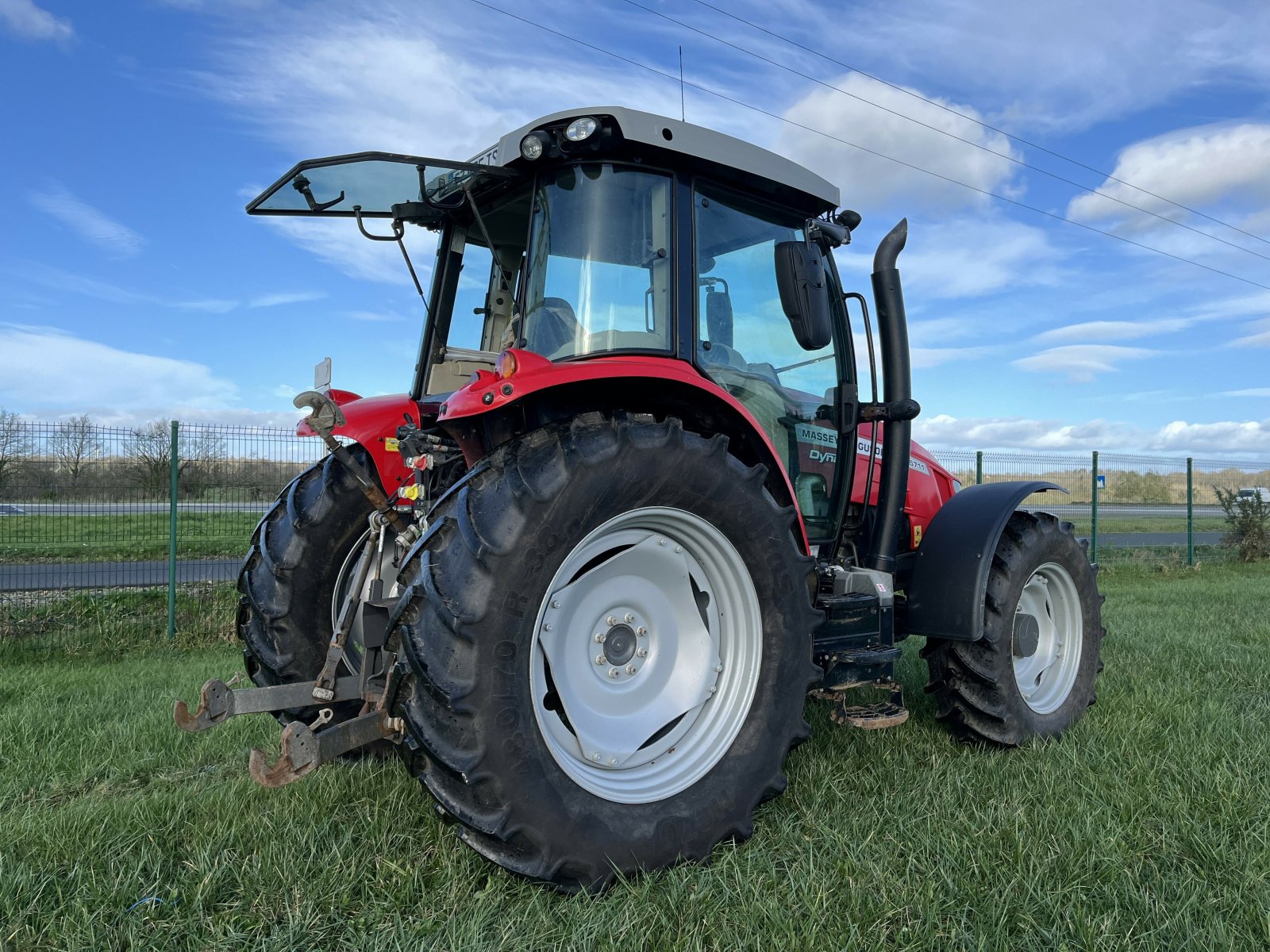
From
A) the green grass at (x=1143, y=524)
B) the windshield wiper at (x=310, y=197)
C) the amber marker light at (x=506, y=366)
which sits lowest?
the green grass at (x=1143, y=524)

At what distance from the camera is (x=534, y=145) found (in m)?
2.92

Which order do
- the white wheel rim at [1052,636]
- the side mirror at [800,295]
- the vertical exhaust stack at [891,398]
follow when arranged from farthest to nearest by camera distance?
the white wheel rim at [1052,636] < the vertical exhaust stack at [891,398] < the side mirror at [800,295]

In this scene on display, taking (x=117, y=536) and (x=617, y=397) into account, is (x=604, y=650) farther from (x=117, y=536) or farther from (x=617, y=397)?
(x=117, y=536)

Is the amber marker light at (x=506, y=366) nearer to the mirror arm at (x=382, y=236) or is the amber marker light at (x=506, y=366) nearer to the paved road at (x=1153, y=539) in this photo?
the mirror arm at (x=382, y=236)

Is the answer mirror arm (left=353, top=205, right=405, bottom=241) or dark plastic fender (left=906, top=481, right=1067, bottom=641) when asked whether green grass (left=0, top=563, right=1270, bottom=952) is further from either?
mirror arm (left=353, top=205, right=405, bottom=241)

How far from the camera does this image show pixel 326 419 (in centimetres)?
275

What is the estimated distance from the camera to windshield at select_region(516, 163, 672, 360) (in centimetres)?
296

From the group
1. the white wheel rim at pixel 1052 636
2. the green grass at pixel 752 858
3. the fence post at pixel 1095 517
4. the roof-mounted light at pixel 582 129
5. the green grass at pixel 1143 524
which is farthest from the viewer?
the green grass at pixel 1143 524

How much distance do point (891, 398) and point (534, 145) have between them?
188cm

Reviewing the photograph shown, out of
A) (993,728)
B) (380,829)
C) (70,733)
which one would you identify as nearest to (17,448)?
(70,733)

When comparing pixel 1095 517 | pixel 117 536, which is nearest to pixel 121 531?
pixel 117 536

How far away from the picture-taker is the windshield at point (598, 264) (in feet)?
9.72

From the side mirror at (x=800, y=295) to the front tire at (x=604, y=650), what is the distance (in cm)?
69

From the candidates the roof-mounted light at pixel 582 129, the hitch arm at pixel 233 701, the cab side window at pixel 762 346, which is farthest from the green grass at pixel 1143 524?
the hitch arm at pixel 233 701
